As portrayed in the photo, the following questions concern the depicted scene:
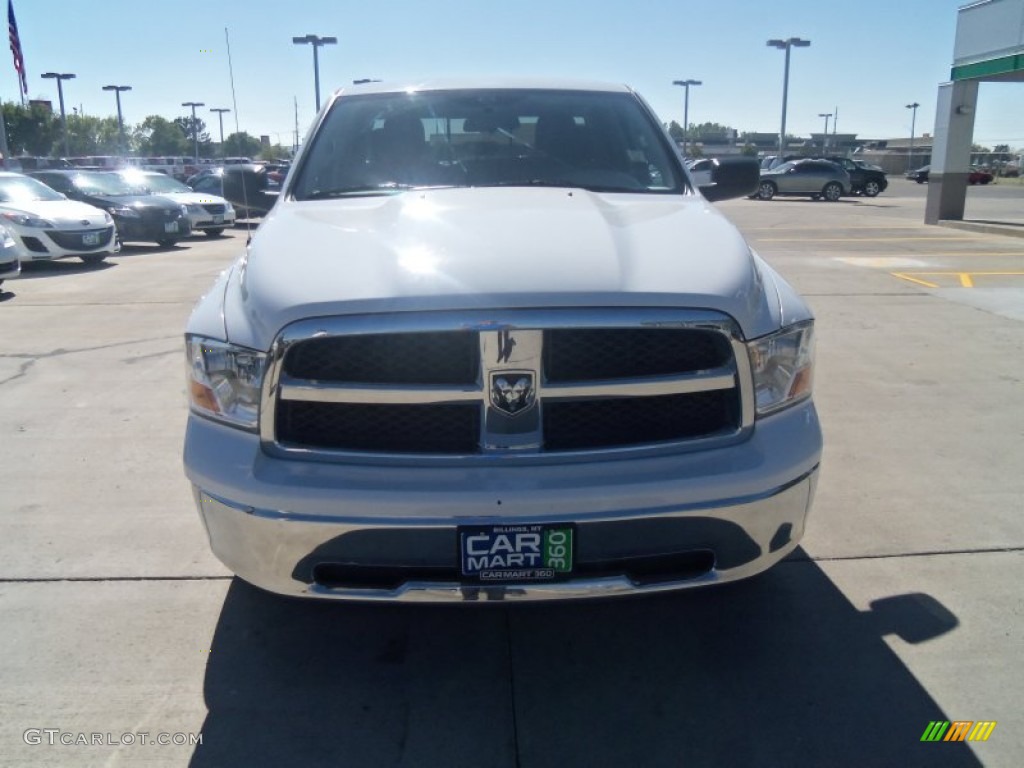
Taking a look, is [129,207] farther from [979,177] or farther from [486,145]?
[979,177]

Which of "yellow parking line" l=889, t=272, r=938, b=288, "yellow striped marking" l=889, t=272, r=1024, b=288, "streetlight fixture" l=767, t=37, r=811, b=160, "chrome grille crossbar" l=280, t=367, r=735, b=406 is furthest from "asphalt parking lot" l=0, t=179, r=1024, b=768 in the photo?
"streetlight fixture" l=767, t=37, r=811, b=160

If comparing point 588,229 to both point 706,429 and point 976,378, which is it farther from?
point 976,378

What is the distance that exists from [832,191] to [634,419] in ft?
113

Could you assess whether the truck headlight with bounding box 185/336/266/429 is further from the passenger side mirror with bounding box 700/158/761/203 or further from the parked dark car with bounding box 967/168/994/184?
the parked dark car with bounding box 967/168/994/184

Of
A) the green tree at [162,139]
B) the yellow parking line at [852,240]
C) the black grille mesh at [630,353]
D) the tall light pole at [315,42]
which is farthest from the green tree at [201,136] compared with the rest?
the black grille mesh at [630,353]

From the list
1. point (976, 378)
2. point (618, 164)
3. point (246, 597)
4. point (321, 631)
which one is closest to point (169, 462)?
point (246, 597)

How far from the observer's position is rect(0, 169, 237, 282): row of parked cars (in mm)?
13477

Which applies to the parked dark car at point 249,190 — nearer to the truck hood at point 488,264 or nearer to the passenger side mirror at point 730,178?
the truck hood at point 488,264

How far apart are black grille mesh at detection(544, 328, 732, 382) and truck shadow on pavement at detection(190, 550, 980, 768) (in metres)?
0.70

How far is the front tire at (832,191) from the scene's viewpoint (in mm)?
33812

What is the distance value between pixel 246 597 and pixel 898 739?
2.36m

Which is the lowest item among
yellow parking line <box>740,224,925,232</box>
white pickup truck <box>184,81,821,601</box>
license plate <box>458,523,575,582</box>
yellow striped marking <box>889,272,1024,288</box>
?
yellow parking line <box>740,224,925,232</box>

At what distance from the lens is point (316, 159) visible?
411cm

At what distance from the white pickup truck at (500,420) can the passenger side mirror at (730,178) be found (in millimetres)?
1998
